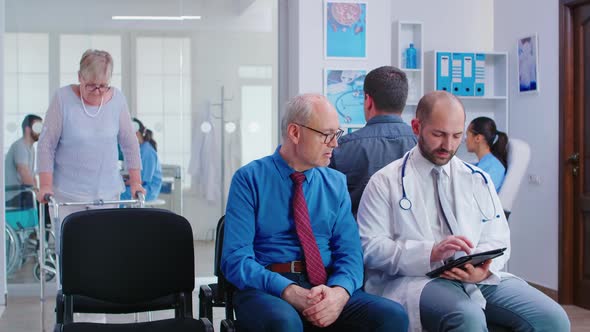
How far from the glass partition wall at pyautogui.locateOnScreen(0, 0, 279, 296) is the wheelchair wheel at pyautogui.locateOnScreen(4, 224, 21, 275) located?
0.4 inches

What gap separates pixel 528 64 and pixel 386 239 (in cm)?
388

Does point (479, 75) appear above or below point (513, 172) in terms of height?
above

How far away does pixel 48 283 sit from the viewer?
6.17 meters

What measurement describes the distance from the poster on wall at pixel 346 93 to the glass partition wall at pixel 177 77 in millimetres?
679

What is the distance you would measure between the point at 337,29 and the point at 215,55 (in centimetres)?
104

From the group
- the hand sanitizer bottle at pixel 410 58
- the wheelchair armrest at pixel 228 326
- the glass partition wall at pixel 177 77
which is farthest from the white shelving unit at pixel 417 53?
the wheelchair armrest at pixel 228 326

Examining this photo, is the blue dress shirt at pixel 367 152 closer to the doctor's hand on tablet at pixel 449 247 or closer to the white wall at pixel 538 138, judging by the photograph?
the doctor's hand on tablet at pixel 449 247

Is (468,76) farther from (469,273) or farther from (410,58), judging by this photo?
(469,273)

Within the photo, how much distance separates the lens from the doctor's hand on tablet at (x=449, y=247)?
283 centimetres

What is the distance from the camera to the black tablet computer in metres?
2.77

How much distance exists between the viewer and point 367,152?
11.2ft

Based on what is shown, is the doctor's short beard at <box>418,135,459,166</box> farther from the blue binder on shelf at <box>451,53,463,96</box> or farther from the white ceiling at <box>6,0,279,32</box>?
the blue binder on shelf at <box>451,53,463,96</box>

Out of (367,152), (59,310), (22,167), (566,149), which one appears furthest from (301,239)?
(22,167)

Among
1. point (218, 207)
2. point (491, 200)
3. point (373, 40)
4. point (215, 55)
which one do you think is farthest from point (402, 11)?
point (491, 200)
